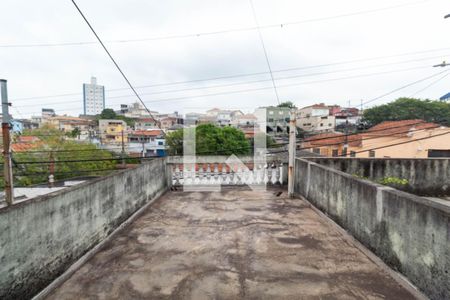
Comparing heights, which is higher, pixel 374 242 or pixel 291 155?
pixel 291 155

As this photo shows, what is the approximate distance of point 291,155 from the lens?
516cm

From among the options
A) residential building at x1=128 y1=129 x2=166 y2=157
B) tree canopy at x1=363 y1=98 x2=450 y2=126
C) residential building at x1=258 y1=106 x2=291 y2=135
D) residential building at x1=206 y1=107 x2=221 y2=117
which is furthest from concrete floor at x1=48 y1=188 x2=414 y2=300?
residential building at x1=206 y1=107 x2=221 y2=117

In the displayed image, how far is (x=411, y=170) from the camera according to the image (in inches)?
213

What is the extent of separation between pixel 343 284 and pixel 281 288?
56cm

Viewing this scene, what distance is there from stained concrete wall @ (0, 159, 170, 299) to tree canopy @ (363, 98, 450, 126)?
3506 centimetres

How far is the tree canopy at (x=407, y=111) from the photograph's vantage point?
32.1 metres

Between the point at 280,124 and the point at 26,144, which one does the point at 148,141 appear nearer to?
the point at 26,144

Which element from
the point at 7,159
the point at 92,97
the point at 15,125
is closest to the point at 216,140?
the point at 15,125

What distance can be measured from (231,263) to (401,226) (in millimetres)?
1625

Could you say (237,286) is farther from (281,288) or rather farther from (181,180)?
(181,180)

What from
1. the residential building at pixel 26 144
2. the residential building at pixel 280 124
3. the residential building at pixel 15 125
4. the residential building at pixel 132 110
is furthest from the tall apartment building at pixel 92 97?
the residential building at pixel 280 124

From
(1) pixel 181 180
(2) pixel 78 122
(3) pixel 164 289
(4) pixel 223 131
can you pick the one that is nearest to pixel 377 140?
(4) pixel 223 131

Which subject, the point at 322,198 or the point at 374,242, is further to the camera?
the point at 322,198

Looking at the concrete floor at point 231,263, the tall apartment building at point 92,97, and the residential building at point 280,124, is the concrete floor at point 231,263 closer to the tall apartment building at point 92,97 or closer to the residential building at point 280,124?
the residential building at point 280,124
